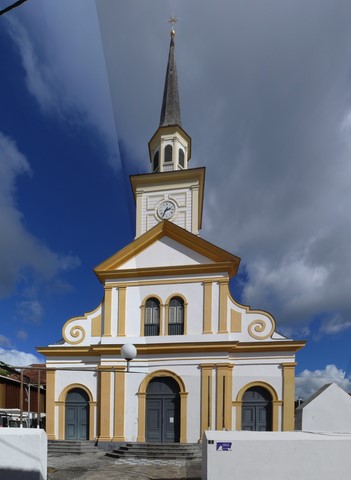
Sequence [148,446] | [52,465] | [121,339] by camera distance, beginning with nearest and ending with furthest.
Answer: [52,465]
[148,446]
[121,339]

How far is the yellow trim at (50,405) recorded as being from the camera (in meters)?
16.8

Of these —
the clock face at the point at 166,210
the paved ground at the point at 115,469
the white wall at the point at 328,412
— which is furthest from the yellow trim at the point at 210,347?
the white wall at the point at 328,412

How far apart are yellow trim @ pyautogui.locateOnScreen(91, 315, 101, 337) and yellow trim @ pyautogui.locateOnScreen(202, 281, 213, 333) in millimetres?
4738

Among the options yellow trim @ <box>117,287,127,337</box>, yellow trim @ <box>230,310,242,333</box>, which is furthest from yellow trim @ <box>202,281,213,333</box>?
yellow trim @ <box>117,287,127,337</box>

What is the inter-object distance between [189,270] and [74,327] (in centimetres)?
583

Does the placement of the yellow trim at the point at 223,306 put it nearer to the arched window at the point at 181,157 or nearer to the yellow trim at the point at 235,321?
the yellow trim at the point at 235,321

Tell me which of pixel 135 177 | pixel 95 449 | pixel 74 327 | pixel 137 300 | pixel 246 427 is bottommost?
pixel 95 449

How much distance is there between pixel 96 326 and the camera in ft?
58.5

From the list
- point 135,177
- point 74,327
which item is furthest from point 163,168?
point 74,327

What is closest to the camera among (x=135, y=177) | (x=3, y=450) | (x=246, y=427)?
(x=3, y=450)

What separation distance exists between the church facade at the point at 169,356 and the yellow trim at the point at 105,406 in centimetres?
4

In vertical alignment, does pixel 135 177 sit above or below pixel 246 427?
above

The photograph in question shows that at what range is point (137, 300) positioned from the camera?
57.8ft

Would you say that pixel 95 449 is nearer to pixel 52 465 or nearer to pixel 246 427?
pixel 52 465
